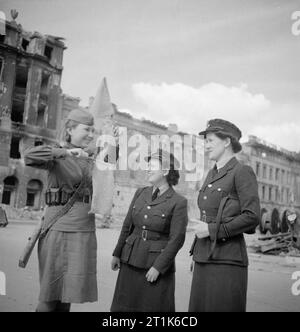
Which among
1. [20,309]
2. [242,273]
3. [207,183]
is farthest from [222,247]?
[20,309]

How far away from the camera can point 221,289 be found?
7.20ft

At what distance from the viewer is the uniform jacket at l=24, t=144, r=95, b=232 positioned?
2.32m

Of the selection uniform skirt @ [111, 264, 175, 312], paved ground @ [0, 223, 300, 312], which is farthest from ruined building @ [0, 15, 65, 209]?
uniform skirt @ [111, 264, 175, 312]

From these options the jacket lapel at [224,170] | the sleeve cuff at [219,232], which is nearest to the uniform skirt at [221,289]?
the sleeve cuff at [219,232]

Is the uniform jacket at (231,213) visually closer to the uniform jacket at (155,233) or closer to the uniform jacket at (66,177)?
the uniform jacket at (155,233)

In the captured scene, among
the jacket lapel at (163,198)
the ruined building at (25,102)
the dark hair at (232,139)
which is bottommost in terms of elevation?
the jacket lapel at (163,198)

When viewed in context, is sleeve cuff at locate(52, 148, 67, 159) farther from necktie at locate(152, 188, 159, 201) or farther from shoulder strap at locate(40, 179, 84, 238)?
necktie at locate(152, 188, 159, 201)

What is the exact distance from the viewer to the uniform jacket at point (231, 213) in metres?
2.20

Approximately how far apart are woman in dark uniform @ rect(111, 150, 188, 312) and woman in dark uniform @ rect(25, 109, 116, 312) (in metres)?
0.29

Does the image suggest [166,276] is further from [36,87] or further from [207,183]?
[36,87]

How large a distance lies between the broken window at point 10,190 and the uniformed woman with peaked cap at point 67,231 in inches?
583

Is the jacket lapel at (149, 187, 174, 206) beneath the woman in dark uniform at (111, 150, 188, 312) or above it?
above

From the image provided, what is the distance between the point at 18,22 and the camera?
4727 mm

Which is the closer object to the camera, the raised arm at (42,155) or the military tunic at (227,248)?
the military tunic at (227,248)
